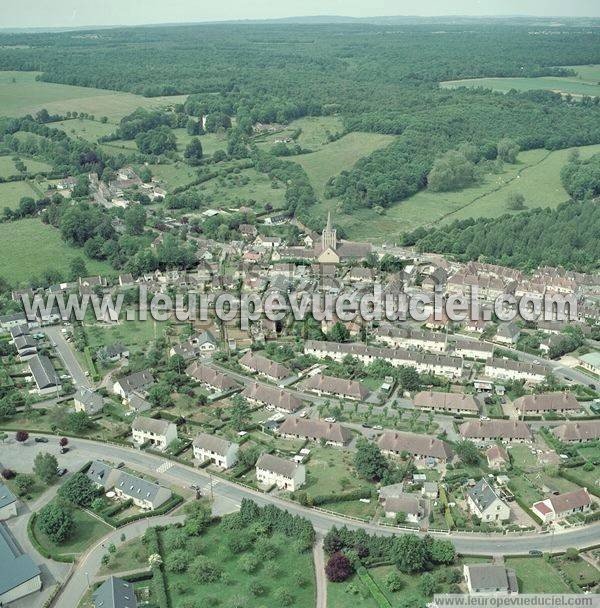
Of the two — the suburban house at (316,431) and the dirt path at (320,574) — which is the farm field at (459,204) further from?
the dirt path at (320,574)

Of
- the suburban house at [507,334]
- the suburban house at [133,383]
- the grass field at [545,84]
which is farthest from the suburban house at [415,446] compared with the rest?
the grass field at [545,84]

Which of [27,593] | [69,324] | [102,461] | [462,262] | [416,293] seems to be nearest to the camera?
[27,593]

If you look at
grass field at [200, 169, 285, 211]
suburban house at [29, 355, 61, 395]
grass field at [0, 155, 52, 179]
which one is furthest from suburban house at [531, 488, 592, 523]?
grass field at [0, 155, 52, 179]

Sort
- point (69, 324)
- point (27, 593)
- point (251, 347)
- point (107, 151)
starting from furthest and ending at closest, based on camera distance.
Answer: point (107, 151)
point (69, 324)
point (251, 347)
point (27, 593)

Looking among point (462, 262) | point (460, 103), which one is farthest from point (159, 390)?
point (460, 103)

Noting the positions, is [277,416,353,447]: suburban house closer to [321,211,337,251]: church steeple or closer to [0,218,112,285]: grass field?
[321,211,337,251]: church steeple

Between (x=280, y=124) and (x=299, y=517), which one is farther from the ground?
(x=280, y=124)

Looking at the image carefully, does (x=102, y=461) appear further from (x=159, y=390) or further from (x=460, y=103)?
(x=460, y=103)
